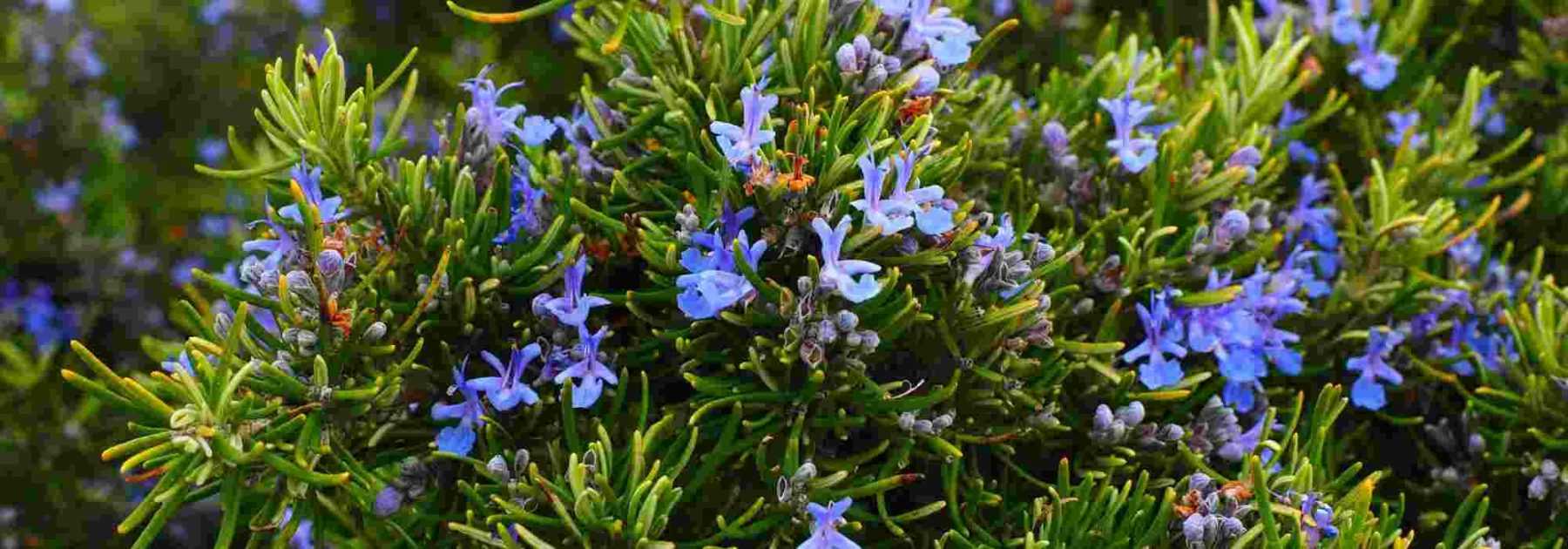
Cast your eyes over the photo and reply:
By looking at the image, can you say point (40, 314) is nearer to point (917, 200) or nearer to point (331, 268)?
point (331, 268)

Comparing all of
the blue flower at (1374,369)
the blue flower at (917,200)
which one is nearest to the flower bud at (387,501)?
the blue flower at (917,200)

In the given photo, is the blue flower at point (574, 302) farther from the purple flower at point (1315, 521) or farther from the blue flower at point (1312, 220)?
the blue flower at point (1312, 220)

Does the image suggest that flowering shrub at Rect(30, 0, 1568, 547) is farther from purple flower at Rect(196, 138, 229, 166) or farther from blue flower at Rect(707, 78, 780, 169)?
purple flower at Rect(196, 138, 229, 166)

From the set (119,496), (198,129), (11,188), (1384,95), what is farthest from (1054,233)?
(198,129)

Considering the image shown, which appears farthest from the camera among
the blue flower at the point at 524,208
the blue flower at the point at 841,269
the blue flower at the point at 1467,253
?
the blue flower at the point at 1467,253

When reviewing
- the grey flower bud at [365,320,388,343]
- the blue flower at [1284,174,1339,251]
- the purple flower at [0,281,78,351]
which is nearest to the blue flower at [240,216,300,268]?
the grey flower bud at [365,320,388,343]

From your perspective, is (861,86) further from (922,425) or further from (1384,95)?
(1384,95)
